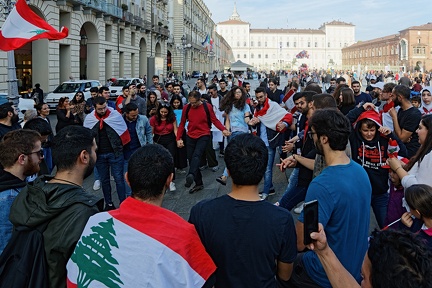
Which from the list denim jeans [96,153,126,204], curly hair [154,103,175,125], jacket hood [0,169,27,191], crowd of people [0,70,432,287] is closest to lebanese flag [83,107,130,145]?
denim jeans [96,153,126,204]

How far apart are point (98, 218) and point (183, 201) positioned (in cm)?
493

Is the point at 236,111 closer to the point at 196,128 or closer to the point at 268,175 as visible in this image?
the point at 196,128

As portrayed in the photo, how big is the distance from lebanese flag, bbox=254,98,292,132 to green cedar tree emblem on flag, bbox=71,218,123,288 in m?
5.07

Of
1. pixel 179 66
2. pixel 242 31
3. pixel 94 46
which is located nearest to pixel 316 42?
pixel 242 31

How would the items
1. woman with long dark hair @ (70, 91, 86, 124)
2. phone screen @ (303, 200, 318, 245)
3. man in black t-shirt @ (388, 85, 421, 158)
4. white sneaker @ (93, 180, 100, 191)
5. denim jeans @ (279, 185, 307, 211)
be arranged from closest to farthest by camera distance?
phone screen @ (303, 200, 318, 245) → denim jeans @ (279, 185, 307, 211) → man in black t-shirt @ (388, 85, 421, 158) → white sneaker @ (93, 180, 100, 191) → woman with long dark hair @ (70, 91, 86, 124)

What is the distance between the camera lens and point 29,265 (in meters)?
2.29

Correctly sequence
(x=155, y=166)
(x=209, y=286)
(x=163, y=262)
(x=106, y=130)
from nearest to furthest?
(x=163, y=262) < (x=209, y=286) < (x=155, y=166) < (x=106, y=130)

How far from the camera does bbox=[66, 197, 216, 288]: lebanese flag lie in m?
1.92

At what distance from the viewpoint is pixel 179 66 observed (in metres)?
62.2

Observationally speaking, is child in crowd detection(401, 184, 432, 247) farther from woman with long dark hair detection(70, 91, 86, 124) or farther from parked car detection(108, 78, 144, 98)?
parked car detection(108, 78, 144, 98)

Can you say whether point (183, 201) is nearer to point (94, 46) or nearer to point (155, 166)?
point (155, 166)

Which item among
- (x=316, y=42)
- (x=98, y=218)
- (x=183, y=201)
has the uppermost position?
(x=316, y=42)

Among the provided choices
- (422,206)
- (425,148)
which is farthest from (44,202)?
(425,148)

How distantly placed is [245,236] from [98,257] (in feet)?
2.38
